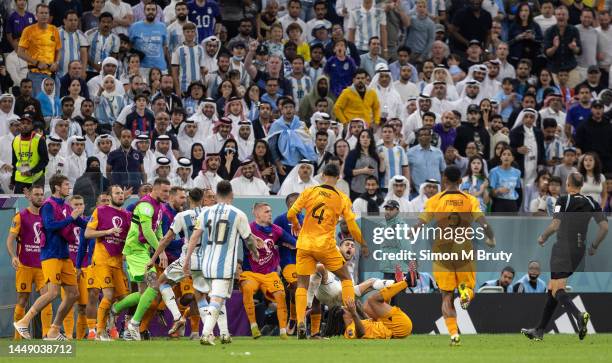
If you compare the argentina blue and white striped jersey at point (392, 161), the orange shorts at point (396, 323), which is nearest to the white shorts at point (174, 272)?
the orange shorts at point (396, 323)

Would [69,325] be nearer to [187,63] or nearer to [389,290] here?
[389,290]

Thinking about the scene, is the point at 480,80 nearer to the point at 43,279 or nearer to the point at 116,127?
the point at 116,127

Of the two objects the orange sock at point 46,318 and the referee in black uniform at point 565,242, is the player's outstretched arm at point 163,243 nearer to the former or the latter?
the orange sock at point 46,318

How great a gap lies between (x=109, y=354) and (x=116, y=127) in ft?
29.7

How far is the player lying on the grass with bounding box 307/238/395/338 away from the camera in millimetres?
19938

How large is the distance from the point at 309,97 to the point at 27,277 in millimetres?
8379

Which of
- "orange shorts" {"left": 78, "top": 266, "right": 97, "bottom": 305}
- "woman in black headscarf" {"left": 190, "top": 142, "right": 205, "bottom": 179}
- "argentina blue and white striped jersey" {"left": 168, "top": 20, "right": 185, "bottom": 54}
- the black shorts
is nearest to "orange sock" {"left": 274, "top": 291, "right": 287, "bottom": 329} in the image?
"orange shorts" {"left": 78, "top": 266, "right": 97, "bottom": 305}

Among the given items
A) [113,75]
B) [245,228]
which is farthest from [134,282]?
[113,75]

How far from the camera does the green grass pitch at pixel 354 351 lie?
1533 cm

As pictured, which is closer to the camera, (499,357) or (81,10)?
(499,357)

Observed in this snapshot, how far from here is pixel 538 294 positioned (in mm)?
22141

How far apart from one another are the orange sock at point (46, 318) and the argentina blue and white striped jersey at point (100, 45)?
24.9ft

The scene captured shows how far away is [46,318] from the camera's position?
67.2 feet

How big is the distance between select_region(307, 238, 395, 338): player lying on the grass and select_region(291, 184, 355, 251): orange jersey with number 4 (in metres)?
1.32
